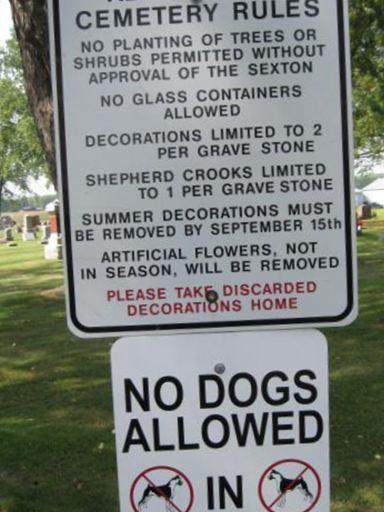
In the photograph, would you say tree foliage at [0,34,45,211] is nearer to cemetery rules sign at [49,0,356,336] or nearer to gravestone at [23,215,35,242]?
gravestone at [23,215,35,242]

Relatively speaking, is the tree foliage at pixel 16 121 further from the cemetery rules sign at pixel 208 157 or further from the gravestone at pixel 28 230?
the cemetery rules sign at pixel 208 157

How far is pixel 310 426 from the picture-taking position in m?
1.79

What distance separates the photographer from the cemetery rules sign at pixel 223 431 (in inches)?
69.9

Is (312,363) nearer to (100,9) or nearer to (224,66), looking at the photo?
(224,66)

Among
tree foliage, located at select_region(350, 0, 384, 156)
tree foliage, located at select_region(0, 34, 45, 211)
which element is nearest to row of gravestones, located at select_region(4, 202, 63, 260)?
tree foliage, located at select_region(0, 34, 45, 211)

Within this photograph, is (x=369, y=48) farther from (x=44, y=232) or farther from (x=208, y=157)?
(x=44, y=232)

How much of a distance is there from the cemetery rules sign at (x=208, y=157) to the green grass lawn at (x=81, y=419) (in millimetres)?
2790

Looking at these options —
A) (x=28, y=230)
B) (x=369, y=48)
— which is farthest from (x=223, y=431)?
(x=28, y=230)

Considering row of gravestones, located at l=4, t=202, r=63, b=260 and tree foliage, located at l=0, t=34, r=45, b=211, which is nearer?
row of gravestones, located at l=4, t=202, r=63, b=260

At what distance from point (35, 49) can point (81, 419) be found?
3.08 meters

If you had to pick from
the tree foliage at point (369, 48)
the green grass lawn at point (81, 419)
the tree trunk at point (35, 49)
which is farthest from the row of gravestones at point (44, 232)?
the tree trunk at point (35, 49)

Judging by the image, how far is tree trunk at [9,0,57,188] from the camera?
3969 millimetres

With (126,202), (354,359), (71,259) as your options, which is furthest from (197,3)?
(354,359)

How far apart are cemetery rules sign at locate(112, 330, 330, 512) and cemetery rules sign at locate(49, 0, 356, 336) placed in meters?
0.13
